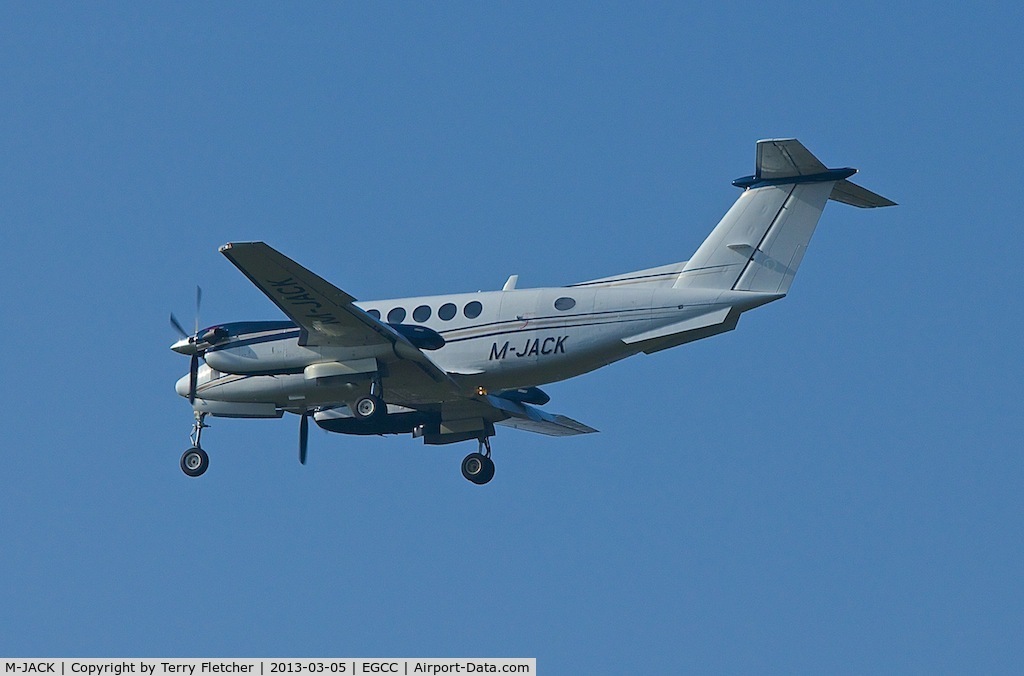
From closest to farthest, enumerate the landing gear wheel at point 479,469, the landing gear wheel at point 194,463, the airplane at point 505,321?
the airplane at point 505,321, the landing gear wheel at point 194,463, the landing gear wheel at point 479,469

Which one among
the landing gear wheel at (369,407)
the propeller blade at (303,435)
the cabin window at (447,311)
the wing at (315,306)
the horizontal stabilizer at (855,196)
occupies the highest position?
the horizontal stabilizer at (855,196)

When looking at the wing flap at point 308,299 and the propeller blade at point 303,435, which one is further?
the propeller blade at point 303,435

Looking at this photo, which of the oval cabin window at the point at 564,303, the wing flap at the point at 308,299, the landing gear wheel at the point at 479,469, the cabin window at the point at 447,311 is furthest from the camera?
the landing gear wheel at the point at 479,469

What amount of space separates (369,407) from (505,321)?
3.21m

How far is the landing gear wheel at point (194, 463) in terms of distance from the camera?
34500 millimetres

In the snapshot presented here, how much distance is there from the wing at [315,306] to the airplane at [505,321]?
3 centimetres

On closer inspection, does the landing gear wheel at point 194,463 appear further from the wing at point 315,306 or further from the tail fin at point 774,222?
the tail fin at point 774,222

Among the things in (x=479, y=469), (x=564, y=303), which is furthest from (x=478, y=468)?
(x=564, y=303)

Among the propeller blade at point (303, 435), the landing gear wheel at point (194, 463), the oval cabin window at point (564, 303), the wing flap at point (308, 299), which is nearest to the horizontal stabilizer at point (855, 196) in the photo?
the oval cabin window at point (564, 303)

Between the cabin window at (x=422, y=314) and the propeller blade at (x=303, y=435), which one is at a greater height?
the cabin window at (x=422, y=314)

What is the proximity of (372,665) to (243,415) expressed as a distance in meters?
10.4

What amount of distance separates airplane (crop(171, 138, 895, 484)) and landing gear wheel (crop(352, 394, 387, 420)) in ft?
0.09

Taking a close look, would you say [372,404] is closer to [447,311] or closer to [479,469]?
[447,311]

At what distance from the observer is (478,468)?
116 ft
